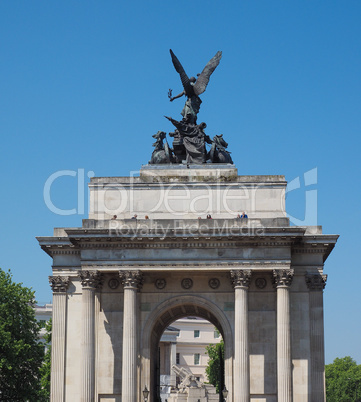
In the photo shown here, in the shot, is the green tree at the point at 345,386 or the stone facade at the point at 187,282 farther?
the green tree at the point at 345,386

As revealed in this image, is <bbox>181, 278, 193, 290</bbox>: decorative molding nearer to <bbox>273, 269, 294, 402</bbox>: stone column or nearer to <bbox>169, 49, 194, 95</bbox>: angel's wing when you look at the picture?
<bbox>273, 269, 294, 402</bbox>: stone column

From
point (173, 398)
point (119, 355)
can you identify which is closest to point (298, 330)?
point (119, 355)

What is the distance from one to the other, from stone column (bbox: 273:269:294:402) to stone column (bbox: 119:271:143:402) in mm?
8538

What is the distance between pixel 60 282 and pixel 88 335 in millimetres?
4745

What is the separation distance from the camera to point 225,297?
6003cm

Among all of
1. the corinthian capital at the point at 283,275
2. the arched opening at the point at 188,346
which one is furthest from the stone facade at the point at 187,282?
the arched opening at the point at 188,346

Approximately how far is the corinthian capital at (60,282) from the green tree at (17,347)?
47.1 feet

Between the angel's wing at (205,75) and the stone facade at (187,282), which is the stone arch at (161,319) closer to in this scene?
the stone facade at (187,282)

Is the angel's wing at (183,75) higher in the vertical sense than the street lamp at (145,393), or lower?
higher

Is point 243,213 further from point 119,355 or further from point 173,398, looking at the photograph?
point 173,398

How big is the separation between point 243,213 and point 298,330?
8087 millimetres

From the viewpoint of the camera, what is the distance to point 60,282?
60.8 meters

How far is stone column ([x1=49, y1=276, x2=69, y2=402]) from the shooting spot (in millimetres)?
59469

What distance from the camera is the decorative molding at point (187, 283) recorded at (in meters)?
60.4
